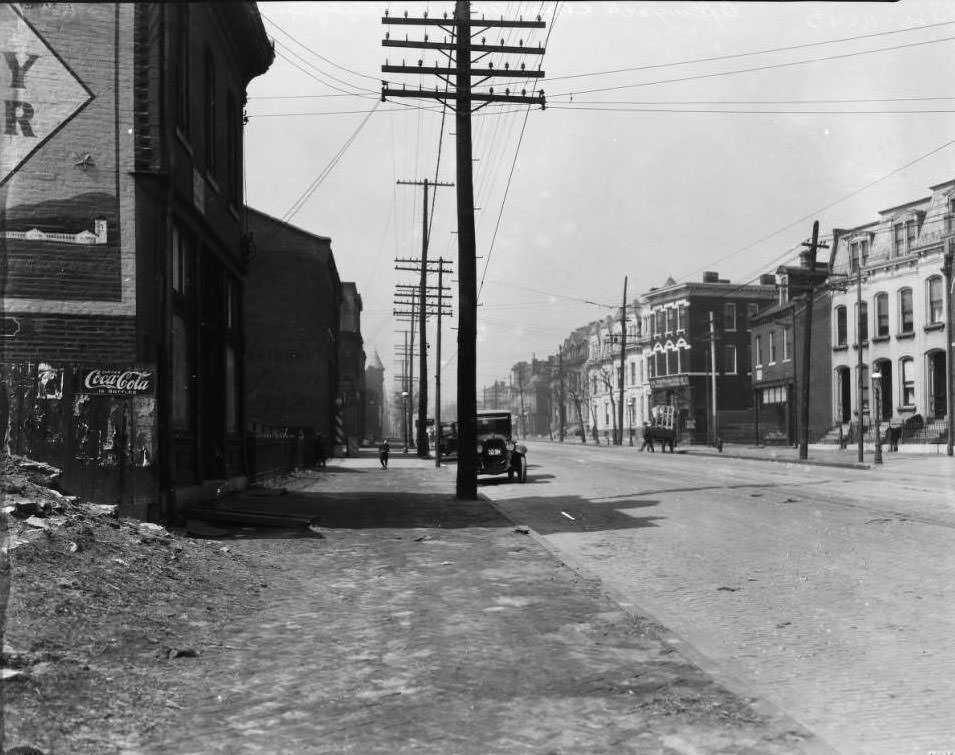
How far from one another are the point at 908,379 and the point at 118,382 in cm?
3938

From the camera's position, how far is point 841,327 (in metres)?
47.5

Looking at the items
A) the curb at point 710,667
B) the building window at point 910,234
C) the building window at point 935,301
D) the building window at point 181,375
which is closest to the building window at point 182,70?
the building window at point 181,375

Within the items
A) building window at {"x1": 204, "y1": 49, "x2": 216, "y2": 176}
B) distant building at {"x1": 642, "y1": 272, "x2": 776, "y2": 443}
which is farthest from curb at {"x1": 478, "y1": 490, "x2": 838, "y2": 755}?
distant building at {"x1": 642, "y1": 272, "x2": 776, "y2": 443}

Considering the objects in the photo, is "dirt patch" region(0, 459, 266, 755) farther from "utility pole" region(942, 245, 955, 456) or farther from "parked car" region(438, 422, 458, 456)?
"utility pole" region(942, 245, 955, 456)

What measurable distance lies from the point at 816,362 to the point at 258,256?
3183 cm

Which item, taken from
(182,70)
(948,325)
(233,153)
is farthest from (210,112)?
(948,325)

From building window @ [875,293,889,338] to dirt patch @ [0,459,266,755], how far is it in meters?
40.9

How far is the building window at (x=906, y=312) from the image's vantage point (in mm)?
41188

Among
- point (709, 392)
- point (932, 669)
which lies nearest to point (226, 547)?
point (932, 669)

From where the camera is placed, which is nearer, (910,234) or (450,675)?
(450,675)

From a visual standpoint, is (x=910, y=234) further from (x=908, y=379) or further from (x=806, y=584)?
(x=806, y=584)

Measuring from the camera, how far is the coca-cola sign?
11.0 m

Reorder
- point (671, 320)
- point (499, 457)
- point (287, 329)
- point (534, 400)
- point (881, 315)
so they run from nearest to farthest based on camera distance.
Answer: point (499, 457) → point (287, 329) → point (881, 315) → point (671, 320) → point (534, 400)

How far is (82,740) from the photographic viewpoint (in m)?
4.10
